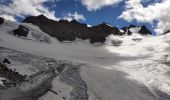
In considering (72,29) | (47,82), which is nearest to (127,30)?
(72,29)

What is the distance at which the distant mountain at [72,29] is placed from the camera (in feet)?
424

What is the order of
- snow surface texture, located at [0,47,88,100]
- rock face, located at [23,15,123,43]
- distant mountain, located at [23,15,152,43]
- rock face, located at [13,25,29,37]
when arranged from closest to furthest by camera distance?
snow surface texture, located at [0,47,88,100], rock face, located at [13,25,29,37], rock face, located at [23,15,123,43], distant mountain, located at [23,15,152,43]

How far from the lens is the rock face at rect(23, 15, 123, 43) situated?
423 ft

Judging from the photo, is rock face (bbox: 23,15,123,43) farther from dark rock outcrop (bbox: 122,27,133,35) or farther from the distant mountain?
dark rock outcrop (bbox: 122,27,133,35)

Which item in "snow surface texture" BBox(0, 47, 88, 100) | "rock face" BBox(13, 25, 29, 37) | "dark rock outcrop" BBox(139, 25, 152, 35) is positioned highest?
"dark rock outcrop" BBox(139, 25, 152, 35)

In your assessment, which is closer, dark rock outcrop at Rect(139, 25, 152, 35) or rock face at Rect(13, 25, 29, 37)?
rock face at Rect(13, 25, 29, 37)

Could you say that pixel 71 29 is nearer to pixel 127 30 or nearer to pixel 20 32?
pixel 127 30

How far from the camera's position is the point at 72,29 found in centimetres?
14162

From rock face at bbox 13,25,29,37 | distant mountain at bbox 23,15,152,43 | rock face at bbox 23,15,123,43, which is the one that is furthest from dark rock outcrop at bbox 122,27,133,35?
rock face at bbox 13,25,29,37

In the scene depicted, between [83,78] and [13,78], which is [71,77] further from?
[13,78]

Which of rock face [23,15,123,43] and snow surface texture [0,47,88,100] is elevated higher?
rock face [23,15,123,43]

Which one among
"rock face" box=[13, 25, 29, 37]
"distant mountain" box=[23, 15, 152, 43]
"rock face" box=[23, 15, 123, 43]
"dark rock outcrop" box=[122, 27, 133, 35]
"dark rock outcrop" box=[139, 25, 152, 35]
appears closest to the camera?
"rock face" box=[13, 25, 29, 37]

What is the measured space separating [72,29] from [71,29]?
0.49 metres

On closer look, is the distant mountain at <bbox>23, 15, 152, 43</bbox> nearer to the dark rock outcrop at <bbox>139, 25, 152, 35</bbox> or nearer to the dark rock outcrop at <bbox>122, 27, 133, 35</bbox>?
the dark rock outcrop at <bbox>139, 25, 152, 35</bbox>
